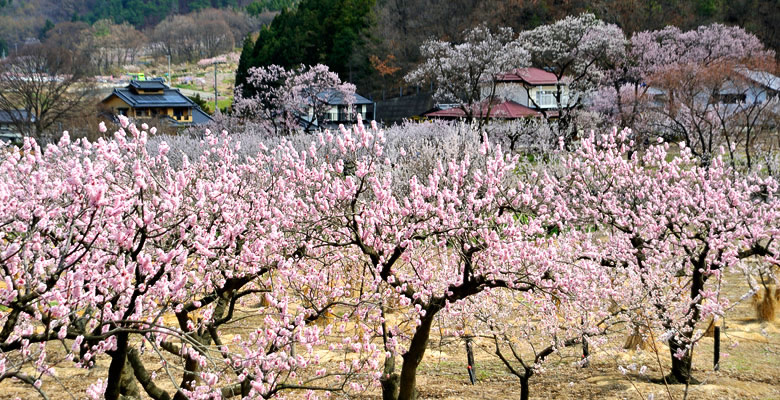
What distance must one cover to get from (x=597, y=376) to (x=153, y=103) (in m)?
52.7

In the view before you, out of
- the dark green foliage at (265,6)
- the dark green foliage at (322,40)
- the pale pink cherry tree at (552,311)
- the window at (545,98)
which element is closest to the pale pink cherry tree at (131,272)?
the pale pink cherry tree at (552,311)

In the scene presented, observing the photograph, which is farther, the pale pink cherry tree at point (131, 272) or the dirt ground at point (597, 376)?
the dirt ground at point (597, 376)

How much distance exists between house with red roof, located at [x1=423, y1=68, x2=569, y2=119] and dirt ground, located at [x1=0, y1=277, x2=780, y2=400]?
80.8 ft

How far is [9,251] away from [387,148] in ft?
73.3

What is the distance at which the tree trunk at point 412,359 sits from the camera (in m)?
7.51

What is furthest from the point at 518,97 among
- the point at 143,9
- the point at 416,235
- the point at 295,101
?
the point at 143,9

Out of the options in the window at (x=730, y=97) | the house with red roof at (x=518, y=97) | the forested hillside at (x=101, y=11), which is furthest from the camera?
the forested hillside at (x=101, y=11)

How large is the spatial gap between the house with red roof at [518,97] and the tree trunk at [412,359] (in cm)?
2855

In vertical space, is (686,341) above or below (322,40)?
below

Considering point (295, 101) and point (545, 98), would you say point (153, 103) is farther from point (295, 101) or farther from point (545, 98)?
point (545, 98)

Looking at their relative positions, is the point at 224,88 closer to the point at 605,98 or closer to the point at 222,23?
the point at 222,23

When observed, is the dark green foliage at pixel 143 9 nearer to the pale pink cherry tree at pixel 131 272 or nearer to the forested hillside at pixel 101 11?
the forested hillside at pixel 101 11

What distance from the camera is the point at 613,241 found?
1151 centimetres

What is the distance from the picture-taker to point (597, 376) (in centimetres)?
1046
